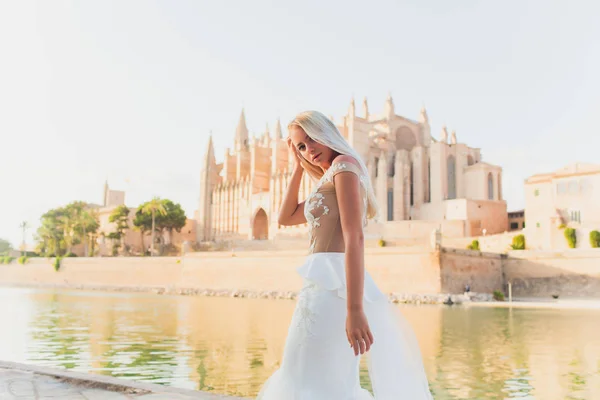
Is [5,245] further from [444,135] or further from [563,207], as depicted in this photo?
[563,207]

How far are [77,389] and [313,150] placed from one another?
288cm

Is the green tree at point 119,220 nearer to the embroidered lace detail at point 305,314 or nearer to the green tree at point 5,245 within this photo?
the green tree at point 5,245

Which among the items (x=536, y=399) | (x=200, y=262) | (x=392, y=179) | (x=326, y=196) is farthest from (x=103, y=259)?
(x=326, y=196)

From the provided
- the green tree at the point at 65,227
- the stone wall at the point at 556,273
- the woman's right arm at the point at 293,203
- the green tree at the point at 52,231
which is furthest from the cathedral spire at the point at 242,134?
the woman's right arm at the point at 293,203

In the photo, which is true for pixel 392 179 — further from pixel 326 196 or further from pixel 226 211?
pixel 326 196

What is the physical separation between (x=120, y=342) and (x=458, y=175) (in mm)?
40490

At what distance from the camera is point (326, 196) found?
2.42m

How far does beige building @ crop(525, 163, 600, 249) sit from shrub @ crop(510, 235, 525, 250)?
316 millimetres

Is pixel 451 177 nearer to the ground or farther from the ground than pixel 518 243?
farther from the ground

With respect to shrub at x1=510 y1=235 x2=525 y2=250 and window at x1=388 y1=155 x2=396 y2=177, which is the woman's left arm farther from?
window at x1=388 y1=155 x2=396 y2=177

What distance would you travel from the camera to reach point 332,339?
2293 mm

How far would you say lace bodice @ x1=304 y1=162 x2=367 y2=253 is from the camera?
239 cm

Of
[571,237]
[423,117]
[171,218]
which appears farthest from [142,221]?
[571,237]

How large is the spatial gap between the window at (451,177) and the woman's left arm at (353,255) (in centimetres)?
4715
